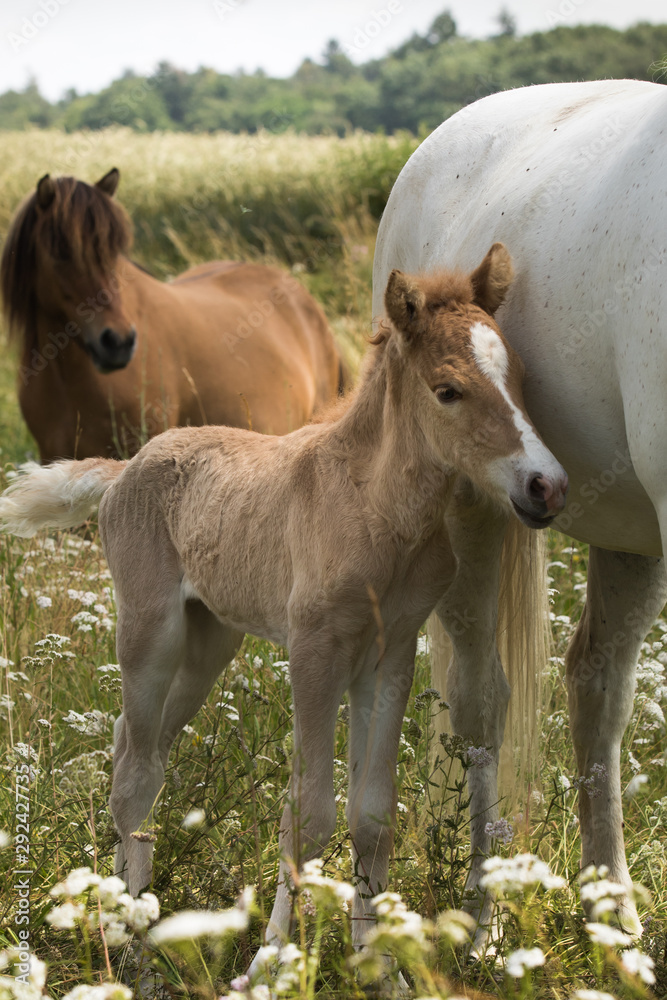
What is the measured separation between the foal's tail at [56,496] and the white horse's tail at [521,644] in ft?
3.48

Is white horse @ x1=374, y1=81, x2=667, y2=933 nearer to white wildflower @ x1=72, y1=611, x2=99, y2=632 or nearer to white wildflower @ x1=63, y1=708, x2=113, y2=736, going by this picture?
white wildflower @ x1=63, y1=708, x2=113, y2=736

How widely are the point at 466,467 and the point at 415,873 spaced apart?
92cm

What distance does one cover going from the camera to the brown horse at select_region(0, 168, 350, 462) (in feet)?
15.3

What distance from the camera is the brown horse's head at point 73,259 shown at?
4605 mm

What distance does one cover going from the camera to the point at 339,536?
1978 mm

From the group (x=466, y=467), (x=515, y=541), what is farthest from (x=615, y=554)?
(x=466, y=467)

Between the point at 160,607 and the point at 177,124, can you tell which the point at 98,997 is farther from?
the point at 177,124

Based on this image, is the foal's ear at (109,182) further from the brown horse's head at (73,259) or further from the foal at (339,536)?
the foal at (339,536)

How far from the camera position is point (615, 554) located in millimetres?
2607

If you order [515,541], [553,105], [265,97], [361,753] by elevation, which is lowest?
[361,753]

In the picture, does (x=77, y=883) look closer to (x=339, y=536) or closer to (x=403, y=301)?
(x=339, y=536)

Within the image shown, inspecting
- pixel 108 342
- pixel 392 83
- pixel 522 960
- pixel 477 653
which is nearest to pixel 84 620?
pixel 477 653

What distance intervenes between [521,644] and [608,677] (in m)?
0.27

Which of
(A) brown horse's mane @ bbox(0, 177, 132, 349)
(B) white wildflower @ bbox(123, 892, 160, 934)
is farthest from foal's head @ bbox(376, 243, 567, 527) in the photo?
(A) brown horse's mane @ bbox(0, 177, 132, 349)
